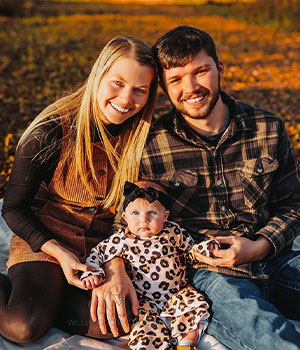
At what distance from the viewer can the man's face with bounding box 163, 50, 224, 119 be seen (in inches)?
125

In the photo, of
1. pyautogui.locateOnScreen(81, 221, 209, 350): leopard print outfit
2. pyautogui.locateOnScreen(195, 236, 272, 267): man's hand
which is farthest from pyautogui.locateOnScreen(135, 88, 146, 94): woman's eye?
pyautogui.locateOnScreen(195, 236, 272, 267): man's hand

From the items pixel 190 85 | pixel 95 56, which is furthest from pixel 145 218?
pixel 95 56

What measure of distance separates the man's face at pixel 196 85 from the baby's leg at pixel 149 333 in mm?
1218

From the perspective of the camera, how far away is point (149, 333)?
2.78 meters

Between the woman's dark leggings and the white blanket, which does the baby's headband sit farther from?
the white blanket

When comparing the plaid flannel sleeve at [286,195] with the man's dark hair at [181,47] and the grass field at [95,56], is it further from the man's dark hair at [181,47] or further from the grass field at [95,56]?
the grass field at [95,56]

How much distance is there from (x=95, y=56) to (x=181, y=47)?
903 centimetres

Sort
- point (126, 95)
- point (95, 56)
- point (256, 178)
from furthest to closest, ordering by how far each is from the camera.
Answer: point (95, 56), point (256, 178), point (126, 95)

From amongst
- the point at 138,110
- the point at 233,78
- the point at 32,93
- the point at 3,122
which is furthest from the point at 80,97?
the point at 233,78

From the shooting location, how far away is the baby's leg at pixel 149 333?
2.72 metres

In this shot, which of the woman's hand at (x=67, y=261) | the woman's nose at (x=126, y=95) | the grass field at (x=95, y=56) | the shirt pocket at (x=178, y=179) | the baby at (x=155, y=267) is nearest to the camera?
the baby at (x=155, y=267)

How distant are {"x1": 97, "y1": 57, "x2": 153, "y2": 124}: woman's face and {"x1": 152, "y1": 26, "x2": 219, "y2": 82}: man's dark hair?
115 mm

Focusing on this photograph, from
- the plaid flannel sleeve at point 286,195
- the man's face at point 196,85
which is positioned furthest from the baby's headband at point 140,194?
the plaid flannel sleeve at point 286,195

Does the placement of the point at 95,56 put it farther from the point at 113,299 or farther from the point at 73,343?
the point at 73,343
